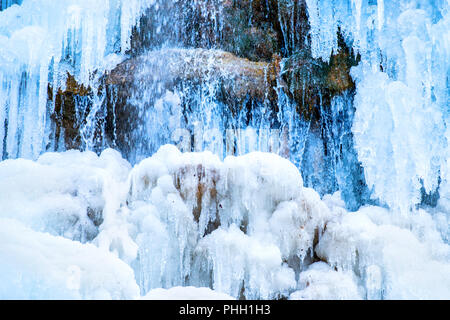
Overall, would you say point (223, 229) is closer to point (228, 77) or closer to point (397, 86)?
point (228, 77)

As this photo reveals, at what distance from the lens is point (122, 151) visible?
6.97 m

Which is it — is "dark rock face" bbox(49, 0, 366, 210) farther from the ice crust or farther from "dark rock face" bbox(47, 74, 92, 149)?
the ice crust

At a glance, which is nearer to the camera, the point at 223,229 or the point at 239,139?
the point at 223,229

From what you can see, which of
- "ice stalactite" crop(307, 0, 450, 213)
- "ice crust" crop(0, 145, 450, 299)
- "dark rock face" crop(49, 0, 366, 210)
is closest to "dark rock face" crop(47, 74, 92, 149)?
"dark rock face" crop(49, 0, 366, 210)

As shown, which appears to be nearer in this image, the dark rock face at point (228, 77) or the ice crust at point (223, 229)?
the ice crust at point (223, 229)

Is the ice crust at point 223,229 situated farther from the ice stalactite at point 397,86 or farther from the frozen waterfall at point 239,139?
the ice stalactite at point 397,86

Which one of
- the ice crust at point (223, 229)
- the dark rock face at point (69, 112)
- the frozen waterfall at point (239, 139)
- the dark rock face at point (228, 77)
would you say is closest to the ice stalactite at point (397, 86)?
the frozen waterfall at point (239, 139)

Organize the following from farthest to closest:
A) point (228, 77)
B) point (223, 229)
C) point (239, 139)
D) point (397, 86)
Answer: point (239, 139)
point (228, 77)
point (397, 86)
point (223, 229)

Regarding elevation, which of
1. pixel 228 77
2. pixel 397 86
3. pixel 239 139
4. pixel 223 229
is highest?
pixel 228 77

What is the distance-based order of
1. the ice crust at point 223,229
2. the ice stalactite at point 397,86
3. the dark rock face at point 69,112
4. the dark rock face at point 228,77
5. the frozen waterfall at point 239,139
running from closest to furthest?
1. the ice crust at point 223,229
2. the frozen waterfall at point 239,139
3. the ice stalactite at point 397,86
4. the dark rock face at point 228,77
5. the dark rock face at point 69,112

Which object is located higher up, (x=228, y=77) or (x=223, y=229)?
(x=228, y=77)

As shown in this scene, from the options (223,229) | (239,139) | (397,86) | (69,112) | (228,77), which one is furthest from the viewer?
(239,139)

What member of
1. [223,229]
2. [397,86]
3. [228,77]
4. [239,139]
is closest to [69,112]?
[228,77]
